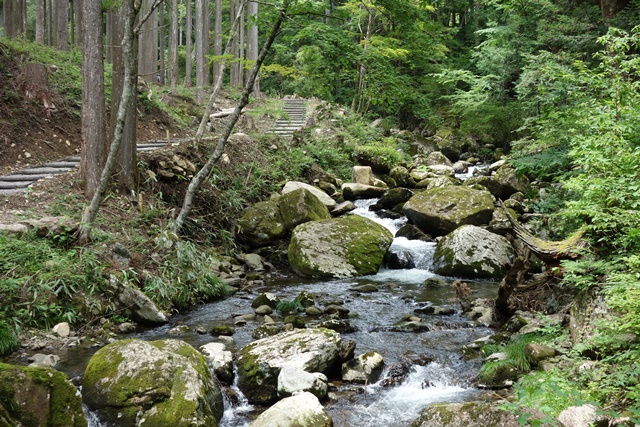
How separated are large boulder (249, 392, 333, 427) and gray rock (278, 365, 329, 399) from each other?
0.46 meters

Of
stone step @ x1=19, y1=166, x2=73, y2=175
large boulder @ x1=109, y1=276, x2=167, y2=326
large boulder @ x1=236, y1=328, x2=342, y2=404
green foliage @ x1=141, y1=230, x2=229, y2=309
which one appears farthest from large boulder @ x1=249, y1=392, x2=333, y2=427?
stone step @ x1=19, y1=166, x2=73, y2=175

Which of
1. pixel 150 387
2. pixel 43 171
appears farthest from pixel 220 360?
pixel 43 171

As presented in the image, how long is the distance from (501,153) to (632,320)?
53.9ft

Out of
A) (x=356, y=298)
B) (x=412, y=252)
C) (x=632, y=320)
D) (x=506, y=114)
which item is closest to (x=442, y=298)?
(x=356, y=298)

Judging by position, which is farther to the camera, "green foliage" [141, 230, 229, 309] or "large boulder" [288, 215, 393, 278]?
"large boulder" [288, 215, 393, 278]

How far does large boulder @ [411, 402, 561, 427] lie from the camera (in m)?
3.94

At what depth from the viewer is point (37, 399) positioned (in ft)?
12.9

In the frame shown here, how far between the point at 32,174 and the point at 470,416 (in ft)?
32.1

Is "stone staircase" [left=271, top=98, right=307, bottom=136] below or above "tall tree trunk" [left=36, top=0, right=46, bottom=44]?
below

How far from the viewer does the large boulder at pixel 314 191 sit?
12.9 m

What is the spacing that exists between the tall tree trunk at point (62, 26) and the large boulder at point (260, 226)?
47.4ft

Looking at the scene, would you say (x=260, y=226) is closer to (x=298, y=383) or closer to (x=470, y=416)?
(x=298, y=383)

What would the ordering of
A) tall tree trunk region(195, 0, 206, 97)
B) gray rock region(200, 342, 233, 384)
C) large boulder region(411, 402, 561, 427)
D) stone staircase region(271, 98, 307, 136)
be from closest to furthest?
large boulder region(411, 402, 561, 427) → gray rock region(200, 342, 233, 384) → stone staircase region(271, 98, 307, 136) → tall tree trunk region(195, 0, 206, 97)

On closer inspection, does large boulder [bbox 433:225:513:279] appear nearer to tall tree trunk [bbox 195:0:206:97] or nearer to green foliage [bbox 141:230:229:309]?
green foliage [bbox 141:230:229:309]
